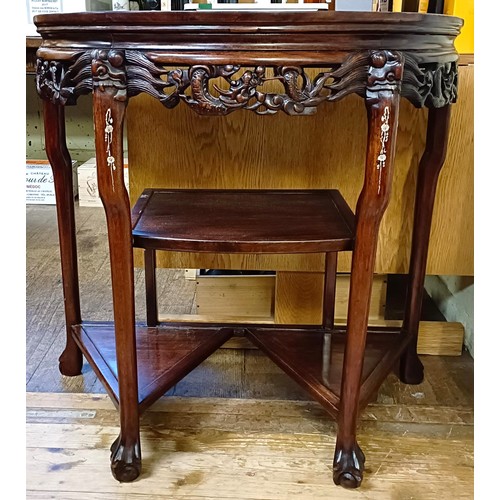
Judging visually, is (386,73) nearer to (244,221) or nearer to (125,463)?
(244,221)

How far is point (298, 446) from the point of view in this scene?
1.10 m

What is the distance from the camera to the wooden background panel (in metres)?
1.29

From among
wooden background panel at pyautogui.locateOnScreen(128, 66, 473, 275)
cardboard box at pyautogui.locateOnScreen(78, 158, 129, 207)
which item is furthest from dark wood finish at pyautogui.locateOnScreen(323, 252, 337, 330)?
cardboard box at pyautogui.locateOnScreen(78, 158, 129, 207)

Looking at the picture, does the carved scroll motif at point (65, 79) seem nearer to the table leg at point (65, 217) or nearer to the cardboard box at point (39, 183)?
the table leg at point (65, 217)

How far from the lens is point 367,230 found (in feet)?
2.95

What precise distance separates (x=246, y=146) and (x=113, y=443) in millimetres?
667

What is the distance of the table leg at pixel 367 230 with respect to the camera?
2.73ft

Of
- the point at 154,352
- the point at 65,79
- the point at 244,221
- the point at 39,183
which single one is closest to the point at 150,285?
the point at 154,352

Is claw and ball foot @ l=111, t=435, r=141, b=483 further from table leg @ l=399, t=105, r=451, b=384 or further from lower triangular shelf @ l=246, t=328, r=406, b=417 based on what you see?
table leg @ l=399, t=105, r=451, b=384

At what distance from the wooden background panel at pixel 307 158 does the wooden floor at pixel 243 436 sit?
1.06 feet

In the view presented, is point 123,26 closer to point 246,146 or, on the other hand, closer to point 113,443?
point 246,146

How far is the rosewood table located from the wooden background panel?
0.09 m

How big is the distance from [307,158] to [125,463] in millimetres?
724
